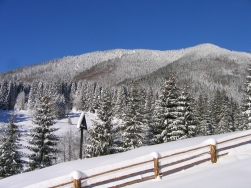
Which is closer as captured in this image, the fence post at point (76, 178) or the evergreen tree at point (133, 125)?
the fence post at point (76, 178)

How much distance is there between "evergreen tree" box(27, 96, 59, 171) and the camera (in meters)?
Answer: 23.4

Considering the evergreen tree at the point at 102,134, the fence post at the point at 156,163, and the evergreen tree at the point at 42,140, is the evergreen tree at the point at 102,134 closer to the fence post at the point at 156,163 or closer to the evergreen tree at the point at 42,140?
the evergreen tree at the point at 42,140

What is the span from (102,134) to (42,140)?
574 centimetres

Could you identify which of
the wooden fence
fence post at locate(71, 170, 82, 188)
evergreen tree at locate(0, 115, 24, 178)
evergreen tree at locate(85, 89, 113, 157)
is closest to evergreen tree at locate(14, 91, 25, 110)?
evergreen tree at locate(0, 115, 24, 178)

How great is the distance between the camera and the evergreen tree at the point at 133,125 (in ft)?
90.3

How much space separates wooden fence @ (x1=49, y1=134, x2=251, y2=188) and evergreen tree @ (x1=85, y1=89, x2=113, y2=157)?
15706mm

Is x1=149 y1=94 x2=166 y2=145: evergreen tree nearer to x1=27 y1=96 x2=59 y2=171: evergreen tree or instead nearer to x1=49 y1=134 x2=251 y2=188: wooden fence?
x1=27 y1=96 x2=59 y2=171: evergreen tree

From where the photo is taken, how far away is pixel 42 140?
23828 millimetres

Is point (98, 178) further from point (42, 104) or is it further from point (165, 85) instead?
point (165, 85)

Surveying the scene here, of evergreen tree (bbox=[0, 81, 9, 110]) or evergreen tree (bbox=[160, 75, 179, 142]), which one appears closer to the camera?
evergreen tree (bbox=[160, 75, 179, 142])

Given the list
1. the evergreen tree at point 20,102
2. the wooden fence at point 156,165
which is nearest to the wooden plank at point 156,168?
the wooden fence at point 156,165

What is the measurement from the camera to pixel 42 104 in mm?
24500

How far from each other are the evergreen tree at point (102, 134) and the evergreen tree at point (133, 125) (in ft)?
7.63

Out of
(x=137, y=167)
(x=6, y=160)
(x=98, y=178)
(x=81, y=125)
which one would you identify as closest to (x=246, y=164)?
(x=137, y=167)
